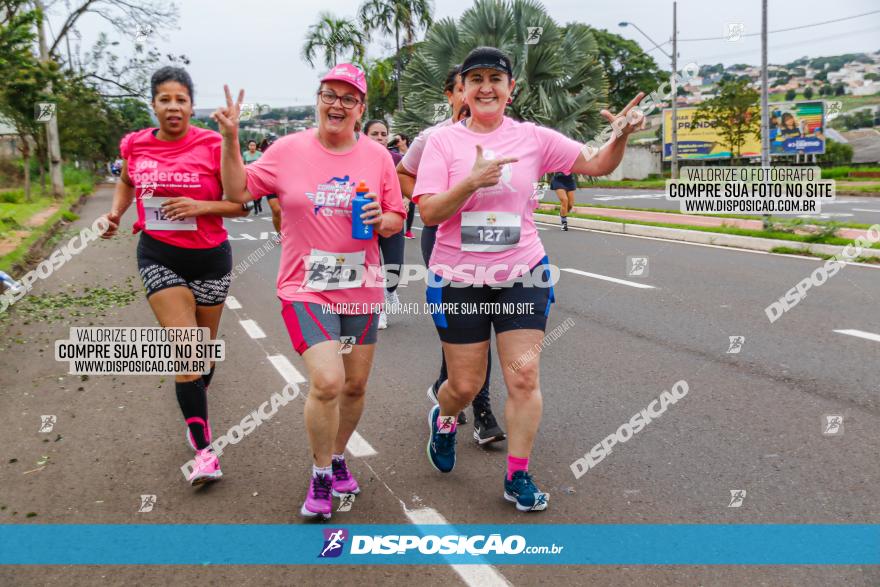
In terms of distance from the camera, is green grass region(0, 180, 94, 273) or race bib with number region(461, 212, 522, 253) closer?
race bib with number region(461, 212, 522, 253)

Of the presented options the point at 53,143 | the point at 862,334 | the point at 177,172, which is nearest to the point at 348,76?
the point at 177,172

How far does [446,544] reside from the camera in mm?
3389

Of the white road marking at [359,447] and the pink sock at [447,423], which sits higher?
the pink sock at [447,423]

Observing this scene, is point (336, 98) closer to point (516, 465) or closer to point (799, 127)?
point (516, 465)

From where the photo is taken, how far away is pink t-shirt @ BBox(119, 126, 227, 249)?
13.5 ft

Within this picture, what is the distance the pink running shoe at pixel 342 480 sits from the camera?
154 inches

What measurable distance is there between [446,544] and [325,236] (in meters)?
1.48

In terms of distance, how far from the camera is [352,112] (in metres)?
3.69

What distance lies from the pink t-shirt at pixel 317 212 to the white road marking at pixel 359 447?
44.1 inches

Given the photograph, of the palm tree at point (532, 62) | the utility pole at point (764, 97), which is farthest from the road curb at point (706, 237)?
the palm tree at point (532, 62)

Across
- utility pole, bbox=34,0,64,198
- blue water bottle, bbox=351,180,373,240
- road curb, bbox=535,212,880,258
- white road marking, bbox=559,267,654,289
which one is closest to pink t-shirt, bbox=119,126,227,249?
blue water bottle, bbox=351,180,373,240

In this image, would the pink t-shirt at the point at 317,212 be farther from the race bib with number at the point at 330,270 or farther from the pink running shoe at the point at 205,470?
the pink running shoe at the point at 205,470

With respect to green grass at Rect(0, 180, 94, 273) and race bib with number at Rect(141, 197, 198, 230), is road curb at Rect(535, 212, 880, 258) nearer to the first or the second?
race bib with number at Rect(141, 197, 198, 230)

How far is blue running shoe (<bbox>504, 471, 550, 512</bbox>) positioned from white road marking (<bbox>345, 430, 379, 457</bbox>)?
1.10 meters
